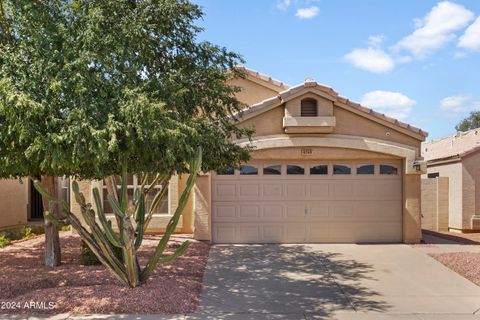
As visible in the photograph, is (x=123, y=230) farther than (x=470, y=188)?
No

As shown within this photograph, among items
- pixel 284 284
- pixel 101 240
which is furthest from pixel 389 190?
pixel 101 240

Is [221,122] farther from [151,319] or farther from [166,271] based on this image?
[151,319]

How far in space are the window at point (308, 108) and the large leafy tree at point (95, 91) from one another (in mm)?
5010

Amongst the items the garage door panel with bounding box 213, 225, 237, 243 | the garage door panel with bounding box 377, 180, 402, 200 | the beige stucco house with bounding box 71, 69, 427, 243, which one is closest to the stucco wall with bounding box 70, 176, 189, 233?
the beige stucco house with bounding box 71, 69, 427, 243

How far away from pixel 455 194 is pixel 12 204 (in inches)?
674

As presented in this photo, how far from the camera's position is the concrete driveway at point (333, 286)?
6922mm

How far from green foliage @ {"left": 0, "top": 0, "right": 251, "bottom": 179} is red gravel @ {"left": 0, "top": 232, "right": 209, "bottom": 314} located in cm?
204

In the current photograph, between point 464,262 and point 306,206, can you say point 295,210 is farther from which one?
point 464,262

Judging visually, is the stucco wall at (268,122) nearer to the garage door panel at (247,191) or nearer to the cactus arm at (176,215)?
the garage door panel at (247,191)

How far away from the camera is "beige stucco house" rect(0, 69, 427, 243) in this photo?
12930 mm

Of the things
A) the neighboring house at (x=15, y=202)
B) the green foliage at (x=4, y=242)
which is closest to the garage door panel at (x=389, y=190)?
the green foliage at (x=4, y=242)

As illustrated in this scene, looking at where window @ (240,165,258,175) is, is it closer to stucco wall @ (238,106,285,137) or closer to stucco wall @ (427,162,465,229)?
stucco wall @ (238,106,285,137)


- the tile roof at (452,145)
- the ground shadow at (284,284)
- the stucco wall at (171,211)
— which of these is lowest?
the ground shadow at (284,284)

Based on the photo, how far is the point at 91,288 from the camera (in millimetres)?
7598
